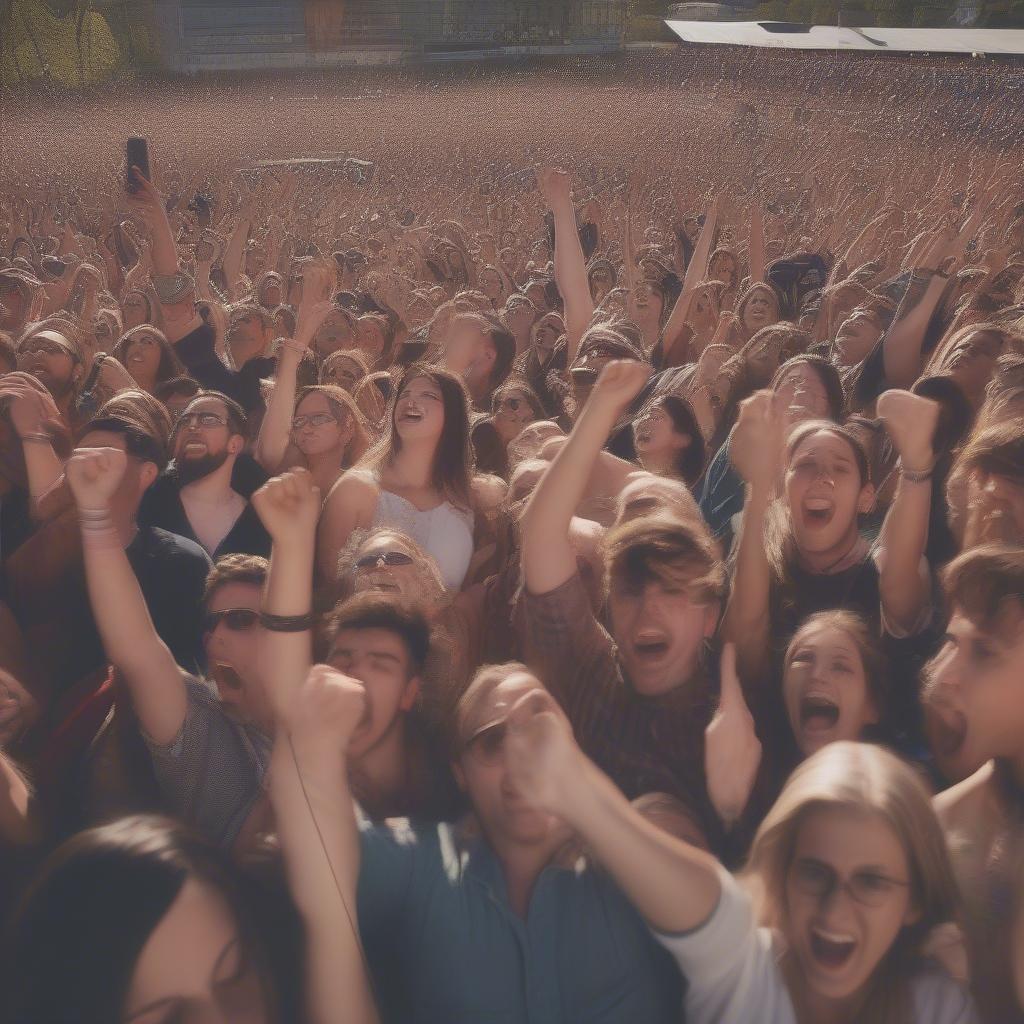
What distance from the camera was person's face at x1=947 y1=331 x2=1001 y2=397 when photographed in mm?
3281

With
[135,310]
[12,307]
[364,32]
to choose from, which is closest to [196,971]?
[135,310]

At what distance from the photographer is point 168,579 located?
96.4 inches

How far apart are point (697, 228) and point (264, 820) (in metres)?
8.41

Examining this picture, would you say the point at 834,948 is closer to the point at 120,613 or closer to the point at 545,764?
the point at 545,764

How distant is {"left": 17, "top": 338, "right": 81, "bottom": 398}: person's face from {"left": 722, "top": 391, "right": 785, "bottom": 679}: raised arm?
2.45 metres

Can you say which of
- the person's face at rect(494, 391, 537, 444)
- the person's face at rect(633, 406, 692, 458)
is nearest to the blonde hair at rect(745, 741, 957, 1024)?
the person's face at rect(633, 406, 692, 458)

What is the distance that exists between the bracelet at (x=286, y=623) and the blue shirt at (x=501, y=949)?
30 centimetres

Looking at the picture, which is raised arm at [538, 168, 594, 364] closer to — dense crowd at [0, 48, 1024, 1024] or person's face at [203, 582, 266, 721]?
dense crowd at [0, 48, 1024, 1024]

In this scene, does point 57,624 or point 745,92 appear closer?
point 57,624

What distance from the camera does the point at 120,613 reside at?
5.80 feet

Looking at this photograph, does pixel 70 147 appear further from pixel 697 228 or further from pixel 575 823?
pixel 575 823

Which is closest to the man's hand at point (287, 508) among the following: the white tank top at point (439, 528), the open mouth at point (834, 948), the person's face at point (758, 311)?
the open mouth at point (834, 948)

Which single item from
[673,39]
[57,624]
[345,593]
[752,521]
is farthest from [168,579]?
[673,39]

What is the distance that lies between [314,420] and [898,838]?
7.55ft
